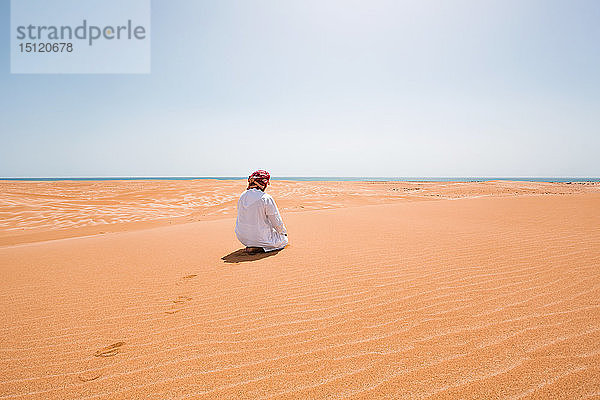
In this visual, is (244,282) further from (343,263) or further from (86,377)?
(86,377)

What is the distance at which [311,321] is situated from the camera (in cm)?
252

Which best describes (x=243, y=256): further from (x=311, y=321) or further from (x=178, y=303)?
(x=311, y=321)

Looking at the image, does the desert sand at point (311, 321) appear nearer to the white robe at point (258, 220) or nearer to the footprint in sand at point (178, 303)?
the footprint in sand at point (178, 303)

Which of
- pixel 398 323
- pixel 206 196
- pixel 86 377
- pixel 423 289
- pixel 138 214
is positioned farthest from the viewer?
pixel 206 196

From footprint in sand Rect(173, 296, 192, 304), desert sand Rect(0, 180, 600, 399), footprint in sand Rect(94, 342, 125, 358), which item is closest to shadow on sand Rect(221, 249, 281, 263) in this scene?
desert sand Rect(0, 180, 600, 399)

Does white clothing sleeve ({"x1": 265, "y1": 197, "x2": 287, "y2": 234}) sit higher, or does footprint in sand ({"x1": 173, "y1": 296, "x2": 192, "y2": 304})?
white clothing sleeve ({"x1": 265, "y1": 197, "x2": 287, "y2": 234})

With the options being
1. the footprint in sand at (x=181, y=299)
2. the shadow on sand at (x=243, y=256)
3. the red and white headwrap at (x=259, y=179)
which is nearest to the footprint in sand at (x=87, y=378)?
the footprint in sand at (x=181, y=299)

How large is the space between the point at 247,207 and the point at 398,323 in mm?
3150

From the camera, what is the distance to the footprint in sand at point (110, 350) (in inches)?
84.4

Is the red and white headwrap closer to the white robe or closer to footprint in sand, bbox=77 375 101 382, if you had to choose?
the white robe

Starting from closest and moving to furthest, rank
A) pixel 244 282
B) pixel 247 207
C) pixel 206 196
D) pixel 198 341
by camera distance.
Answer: pixel 198 341, pixel 244 282, pixel 247 207, pixel 206 196

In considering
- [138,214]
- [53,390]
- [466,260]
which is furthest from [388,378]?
[138,214]

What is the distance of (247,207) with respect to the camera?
493 cm

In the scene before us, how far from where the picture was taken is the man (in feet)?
16.1
